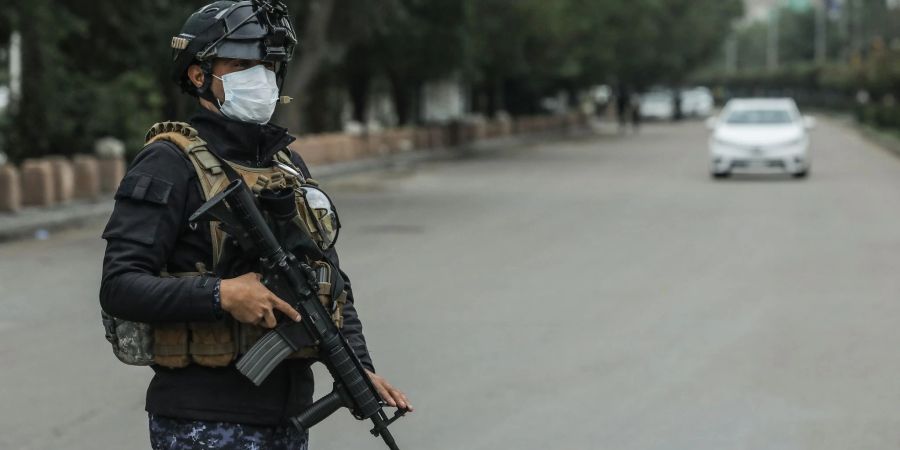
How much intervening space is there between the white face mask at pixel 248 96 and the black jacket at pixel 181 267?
2cm

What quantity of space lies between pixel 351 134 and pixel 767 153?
9525 mm

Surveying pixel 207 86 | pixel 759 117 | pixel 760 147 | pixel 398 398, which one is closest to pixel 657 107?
pixel 759 117

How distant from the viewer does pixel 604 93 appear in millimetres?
109188

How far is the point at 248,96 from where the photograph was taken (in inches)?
137

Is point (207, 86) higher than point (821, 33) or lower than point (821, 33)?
higher

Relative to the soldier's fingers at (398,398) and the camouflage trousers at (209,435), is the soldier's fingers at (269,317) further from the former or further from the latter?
the soldier's fingers at (398,398)

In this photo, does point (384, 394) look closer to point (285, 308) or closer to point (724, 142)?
point (285, 308)

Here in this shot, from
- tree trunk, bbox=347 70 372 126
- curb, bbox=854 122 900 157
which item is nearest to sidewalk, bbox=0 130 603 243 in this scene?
tree trunk, bbox=347 70 372 126

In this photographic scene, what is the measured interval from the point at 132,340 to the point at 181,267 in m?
0.19

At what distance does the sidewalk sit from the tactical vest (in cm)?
1487

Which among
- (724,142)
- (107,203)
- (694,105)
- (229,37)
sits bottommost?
(694,105)

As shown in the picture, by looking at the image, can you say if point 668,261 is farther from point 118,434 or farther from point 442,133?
point 442,133

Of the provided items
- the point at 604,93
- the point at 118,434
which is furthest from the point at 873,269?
the point at 604,93

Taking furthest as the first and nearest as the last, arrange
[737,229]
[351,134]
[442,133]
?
[442,133]
[351,134]
[737,229]
